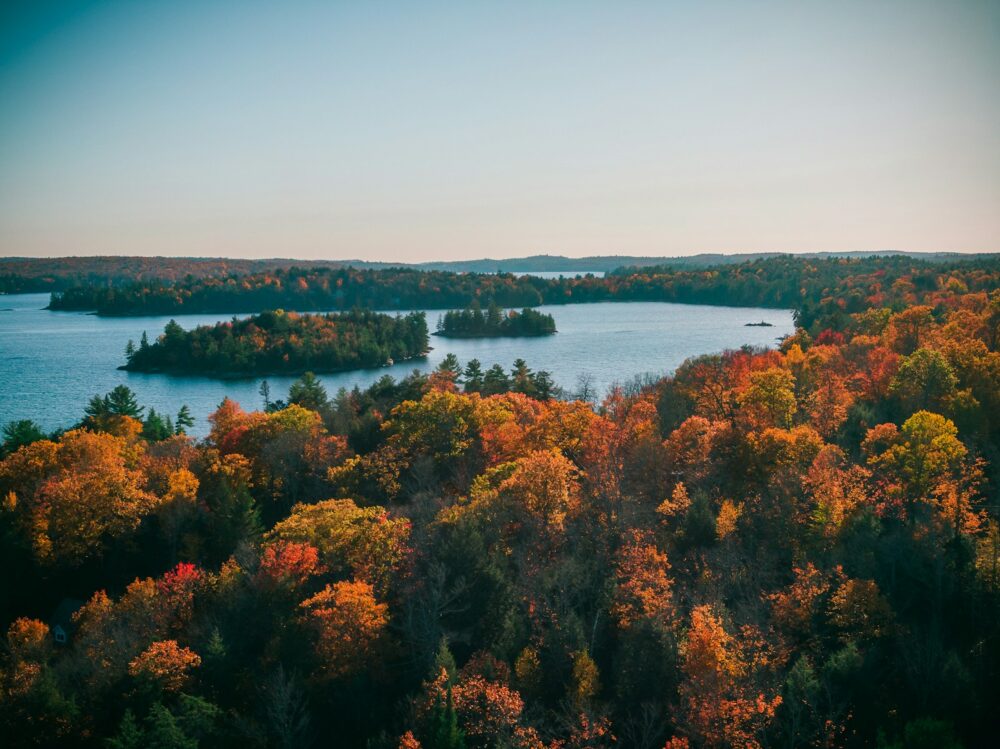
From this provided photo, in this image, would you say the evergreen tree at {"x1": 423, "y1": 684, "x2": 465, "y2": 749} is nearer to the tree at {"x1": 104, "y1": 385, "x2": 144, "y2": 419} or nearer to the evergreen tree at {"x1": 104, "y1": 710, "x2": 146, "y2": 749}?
the evergreen tree at {"x1": 104, "y1": 710, "x2": 146, "y2": 749}

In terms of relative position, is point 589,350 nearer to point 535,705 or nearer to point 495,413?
point 495,413

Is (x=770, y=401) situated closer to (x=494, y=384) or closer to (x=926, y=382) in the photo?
(x=926, y=382)

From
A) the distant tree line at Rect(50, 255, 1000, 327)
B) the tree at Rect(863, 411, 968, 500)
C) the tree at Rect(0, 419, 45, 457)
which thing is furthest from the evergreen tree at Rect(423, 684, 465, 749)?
the distant tree line at Rect(50, 255, 1000, 327)

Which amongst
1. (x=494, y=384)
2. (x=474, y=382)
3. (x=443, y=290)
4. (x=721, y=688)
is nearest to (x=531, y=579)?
(x=721, y=688)

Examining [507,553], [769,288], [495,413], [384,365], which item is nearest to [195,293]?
[384,365]

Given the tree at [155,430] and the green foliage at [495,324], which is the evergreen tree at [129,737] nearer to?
the tree at [155,430]

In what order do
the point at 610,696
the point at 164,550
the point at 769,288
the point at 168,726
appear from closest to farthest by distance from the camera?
the point at 168,726 < the point at 610,696 < the point at 164,550 < the point at 769,288

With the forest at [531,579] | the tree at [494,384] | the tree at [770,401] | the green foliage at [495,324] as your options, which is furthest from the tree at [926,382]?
the green foliage at [495,324]
